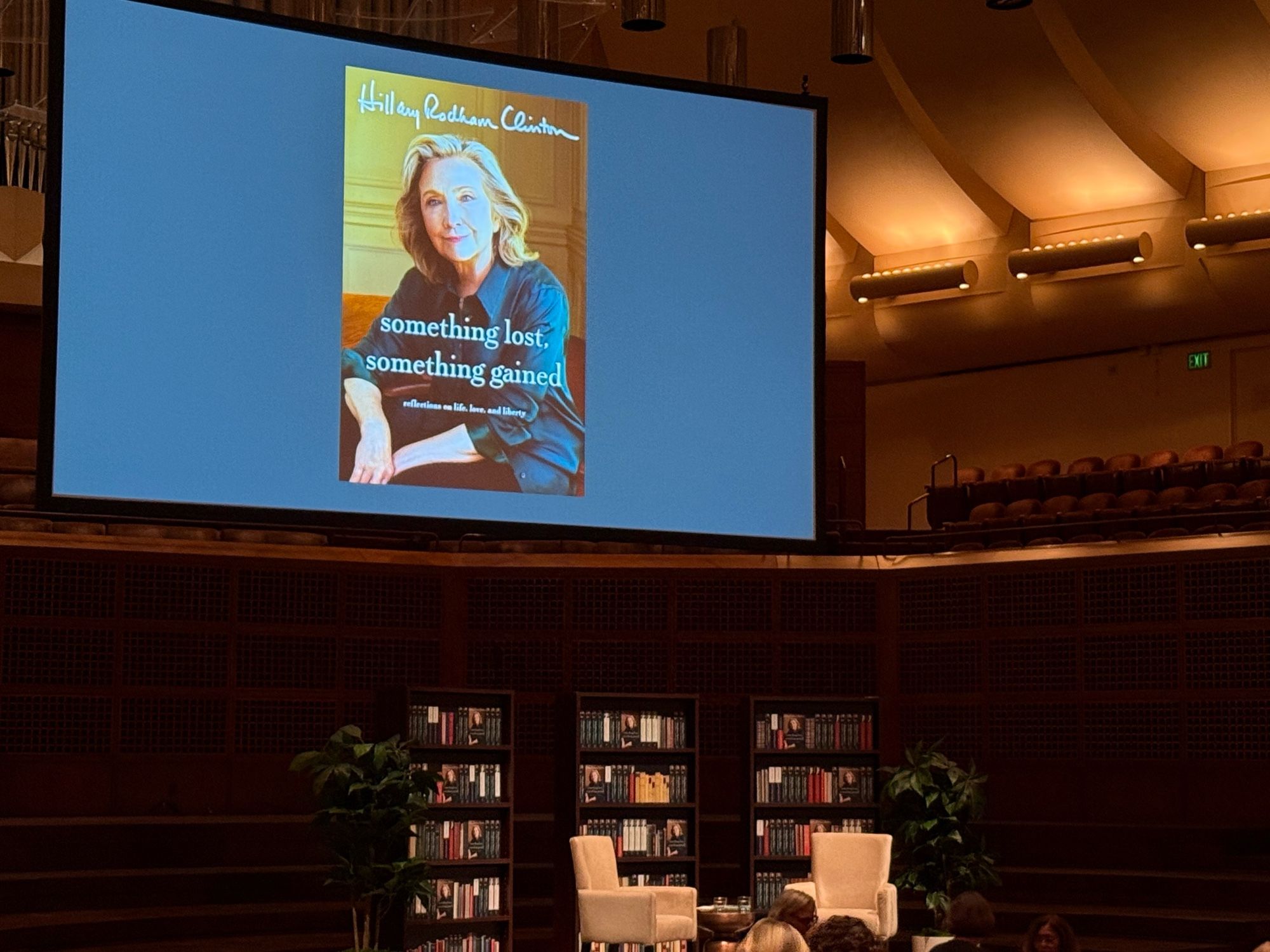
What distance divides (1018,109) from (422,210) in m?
8.84

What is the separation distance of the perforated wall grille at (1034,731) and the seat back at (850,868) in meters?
2.14

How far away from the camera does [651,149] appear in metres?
8.59

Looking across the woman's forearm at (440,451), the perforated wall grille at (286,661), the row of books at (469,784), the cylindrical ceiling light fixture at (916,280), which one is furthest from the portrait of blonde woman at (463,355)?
the cylindrical ceiling light fixture at (916,280)

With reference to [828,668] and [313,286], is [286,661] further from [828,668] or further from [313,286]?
[313,286]

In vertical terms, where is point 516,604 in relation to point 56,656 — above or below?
above

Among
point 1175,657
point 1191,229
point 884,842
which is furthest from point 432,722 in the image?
point 1191,229

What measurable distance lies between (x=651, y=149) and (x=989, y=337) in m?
9.21

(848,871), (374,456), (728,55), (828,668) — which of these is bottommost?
(848,871)

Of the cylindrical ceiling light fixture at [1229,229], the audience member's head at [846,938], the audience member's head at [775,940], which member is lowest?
the audience member's head at [775,940]

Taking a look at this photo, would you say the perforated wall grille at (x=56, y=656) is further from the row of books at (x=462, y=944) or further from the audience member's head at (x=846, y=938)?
the audience member's head at (x=846, y=938)

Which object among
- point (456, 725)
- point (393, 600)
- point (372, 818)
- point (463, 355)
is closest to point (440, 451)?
point (463, 355)

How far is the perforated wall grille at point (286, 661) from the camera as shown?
1137 centimetres

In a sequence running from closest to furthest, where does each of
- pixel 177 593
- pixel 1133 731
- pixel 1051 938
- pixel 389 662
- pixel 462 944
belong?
1. pixel 1051 938
2. pixel 462 944
3. pixel 177 593
4. pixel 1133 731
5. pixel 389 662

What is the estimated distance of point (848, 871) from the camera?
9.79 m
